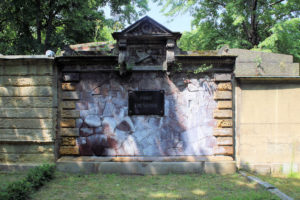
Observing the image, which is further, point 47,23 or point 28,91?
point 47,23

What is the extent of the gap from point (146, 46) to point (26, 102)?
3536mm

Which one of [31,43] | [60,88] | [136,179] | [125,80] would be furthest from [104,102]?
[31,43]

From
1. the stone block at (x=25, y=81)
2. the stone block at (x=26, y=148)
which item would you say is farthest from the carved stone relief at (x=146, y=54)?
the stone block at (x=26, y=148)

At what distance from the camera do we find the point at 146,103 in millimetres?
6309

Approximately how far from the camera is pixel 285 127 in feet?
20.7

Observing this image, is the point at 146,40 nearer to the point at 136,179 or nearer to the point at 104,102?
the point at 104,102

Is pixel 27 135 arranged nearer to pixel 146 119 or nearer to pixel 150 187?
pixel 146 119

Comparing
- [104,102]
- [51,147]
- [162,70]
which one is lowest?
[51,147]

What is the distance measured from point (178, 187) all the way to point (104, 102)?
2916 millimetres

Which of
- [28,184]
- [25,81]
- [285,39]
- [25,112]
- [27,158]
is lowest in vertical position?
[28,184]

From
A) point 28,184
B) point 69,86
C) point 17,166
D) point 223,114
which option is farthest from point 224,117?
point 17,166

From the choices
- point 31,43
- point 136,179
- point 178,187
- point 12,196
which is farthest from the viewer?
point 31,43

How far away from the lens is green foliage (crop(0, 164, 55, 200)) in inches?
164

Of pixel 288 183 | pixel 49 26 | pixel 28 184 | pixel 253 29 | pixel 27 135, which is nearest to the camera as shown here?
pixel 28 184
